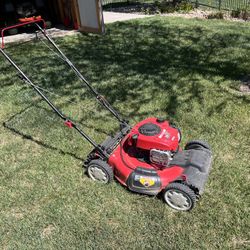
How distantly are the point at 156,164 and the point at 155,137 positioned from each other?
38 cm

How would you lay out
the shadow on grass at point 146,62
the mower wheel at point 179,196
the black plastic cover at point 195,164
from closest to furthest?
the mower wheel at point 179,196 < the black plastic cover at point 195,164 < the shadow on grass at point 146,62

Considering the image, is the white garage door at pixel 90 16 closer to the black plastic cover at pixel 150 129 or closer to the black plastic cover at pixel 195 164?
the black plastic cover at pixel 150 129

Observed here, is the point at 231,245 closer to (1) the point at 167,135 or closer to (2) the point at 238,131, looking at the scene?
(1) the point at 167,135

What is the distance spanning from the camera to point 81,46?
11047 mm

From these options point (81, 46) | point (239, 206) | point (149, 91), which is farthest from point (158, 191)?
point (81, 46)

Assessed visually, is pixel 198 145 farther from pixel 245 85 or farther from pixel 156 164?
pixel 245 85

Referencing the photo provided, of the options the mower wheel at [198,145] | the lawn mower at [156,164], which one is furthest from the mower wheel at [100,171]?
the mower wheel at [198,145]

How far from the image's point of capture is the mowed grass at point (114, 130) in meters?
4.29

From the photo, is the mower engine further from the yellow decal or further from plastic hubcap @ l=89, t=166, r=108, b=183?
plastic hubcap @ l=89, t=166, r=108, b=183

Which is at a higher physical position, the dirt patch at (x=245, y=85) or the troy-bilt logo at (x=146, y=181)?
the troy-bilt logo at (x=146, y=181)

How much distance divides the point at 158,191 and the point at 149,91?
3407mm

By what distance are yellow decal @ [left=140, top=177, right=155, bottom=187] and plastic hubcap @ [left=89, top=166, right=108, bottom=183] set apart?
62 cm

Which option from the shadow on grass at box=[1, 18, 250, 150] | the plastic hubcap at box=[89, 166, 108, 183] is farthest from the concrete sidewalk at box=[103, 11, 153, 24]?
the plastic hubcap at box=[89, 166, 108, 183]

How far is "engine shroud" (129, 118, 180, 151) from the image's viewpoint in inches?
174
